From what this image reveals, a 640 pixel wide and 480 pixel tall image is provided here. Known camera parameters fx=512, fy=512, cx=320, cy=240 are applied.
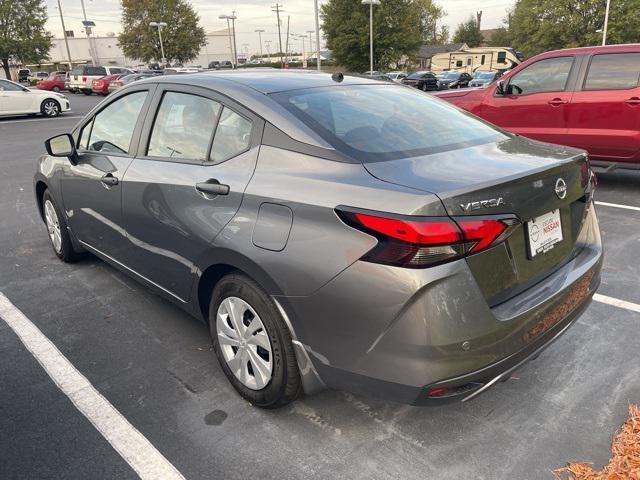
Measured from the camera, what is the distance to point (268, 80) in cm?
285

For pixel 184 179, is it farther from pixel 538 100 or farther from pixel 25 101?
pixel 25 101

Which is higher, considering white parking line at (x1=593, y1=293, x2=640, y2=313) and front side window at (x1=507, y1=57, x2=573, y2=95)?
front side window at (x1=507, y1=57, x2=573, y2=95)

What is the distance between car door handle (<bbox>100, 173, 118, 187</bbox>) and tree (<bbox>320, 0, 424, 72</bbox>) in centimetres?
5054

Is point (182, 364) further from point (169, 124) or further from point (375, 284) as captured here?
point (375, 284)

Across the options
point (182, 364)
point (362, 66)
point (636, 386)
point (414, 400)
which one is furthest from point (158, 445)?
point (362, 66)

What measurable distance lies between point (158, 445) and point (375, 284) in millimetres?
1308

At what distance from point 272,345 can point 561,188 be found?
1.47 metres

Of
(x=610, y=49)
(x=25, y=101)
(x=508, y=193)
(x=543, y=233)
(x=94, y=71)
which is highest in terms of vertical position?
(x=610, y=49)

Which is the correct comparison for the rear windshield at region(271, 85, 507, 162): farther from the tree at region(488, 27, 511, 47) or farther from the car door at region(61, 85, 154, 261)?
the tree at region(488, 27, 511, 47)

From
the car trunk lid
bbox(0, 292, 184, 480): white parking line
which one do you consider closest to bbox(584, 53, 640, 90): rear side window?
the car trunk lid

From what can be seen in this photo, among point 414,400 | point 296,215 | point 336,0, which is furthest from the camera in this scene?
point 336,0

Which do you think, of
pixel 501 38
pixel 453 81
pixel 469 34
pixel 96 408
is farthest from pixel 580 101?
pixel 469 34

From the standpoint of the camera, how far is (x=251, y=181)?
7.79ft

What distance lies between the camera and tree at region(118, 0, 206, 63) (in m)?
61.2
